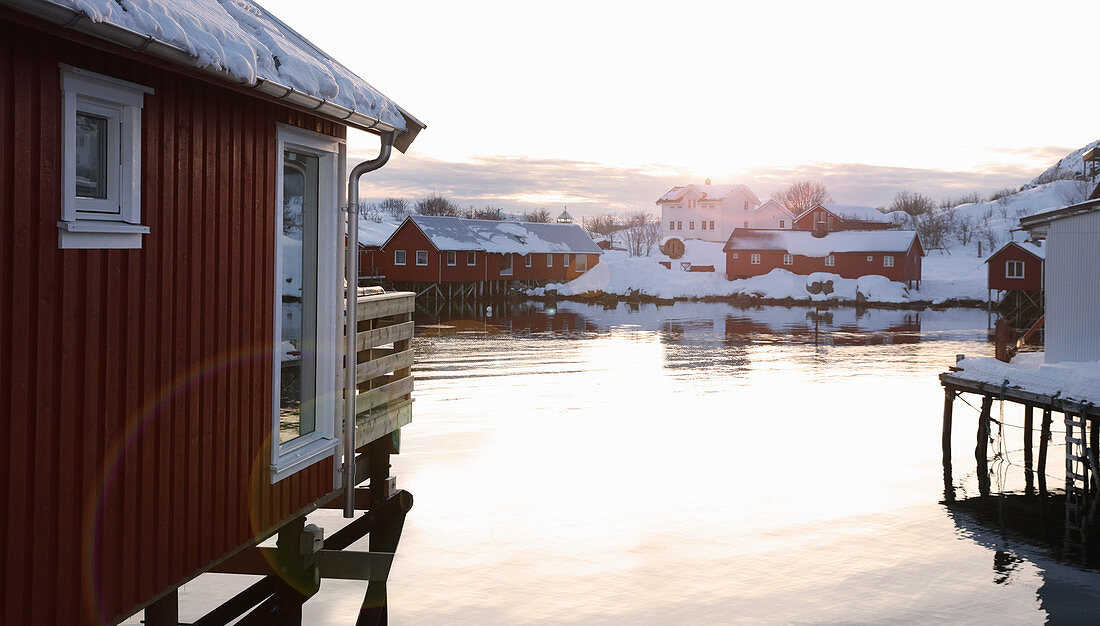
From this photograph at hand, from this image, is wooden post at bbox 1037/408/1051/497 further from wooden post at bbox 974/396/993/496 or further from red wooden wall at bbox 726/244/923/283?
red wooden wall at bbox 726/244/923/283

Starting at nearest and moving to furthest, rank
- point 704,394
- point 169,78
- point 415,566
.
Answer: point 169,78 → point 415,566 → point 704,394

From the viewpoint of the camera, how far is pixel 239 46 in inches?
220

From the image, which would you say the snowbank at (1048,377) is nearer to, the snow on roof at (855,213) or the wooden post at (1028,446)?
the wooden post at (1028,446)

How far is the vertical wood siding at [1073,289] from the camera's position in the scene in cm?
1903

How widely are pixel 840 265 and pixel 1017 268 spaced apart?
21.6m

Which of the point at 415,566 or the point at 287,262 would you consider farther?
the point at 415,566

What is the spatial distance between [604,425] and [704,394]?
18.3 ft

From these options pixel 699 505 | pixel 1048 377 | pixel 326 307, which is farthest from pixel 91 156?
pixel 1048 377

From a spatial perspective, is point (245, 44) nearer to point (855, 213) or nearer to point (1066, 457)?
point (1066, 457)

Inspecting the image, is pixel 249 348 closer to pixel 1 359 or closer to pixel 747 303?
pixel 1 359

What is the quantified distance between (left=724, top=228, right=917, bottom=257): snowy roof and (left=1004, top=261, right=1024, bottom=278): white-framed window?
54.6ft

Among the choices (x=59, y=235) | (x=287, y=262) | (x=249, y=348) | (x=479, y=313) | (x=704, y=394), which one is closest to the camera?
(x=59, y=235)

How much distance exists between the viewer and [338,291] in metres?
7.78

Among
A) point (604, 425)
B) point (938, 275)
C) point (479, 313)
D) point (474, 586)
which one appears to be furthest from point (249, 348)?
point (938, 275)
